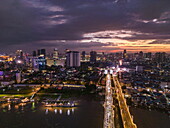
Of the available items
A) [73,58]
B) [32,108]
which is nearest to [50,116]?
[32,108]

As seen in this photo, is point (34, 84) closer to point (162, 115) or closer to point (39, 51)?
point (162, 115)

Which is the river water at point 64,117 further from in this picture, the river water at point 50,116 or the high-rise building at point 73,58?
the high-rise building at point 73,58

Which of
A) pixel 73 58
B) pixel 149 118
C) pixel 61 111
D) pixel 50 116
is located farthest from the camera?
pixel 73 58

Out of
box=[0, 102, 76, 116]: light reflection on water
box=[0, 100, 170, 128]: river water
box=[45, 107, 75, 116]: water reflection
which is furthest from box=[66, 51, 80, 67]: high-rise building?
box=[45, 107, 75, 116]: water reflection

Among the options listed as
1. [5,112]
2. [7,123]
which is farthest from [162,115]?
[5,112]

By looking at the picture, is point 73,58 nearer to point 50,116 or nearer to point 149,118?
point 50,116

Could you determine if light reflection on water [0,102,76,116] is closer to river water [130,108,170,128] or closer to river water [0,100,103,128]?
river water [0,100,103,128]

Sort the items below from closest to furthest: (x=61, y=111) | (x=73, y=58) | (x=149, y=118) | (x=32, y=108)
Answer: (x=149, y=118) → (x=61, y=111) → (x=32, y=108) → (x=73, y=58)

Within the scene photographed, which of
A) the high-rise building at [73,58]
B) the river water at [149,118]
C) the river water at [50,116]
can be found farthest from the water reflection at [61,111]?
the high-rise building at [73,58]
